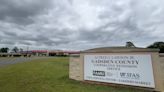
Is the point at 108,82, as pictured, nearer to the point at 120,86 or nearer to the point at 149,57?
the point at 120,86

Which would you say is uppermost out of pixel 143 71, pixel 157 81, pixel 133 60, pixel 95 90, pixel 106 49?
pixel 106 49

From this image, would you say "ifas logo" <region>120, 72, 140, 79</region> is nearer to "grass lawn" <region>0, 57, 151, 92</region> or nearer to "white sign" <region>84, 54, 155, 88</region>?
"white sign" <region>84, 54, 155, 88</region>

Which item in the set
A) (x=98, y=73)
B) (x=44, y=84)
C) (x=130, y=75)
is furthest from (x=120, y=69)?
(x=44, y=84)

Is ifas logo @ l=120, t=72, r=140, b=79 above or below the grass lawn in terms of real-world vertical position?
above

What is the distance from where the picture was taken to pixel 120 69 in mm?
7840

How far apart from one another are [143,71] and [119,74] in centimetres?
128

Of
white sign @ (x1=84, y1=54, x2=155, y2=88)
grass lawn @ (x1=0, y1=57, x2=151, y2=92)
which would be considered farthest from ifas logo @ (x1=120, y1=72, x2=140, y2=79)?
grass lawn @ (x1=0, y1=57, x2=151, y2=92)

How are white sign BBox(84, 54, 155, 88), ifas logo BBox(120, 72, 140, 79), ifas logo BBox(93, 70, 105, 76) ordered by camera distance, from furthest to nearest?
ifas logo BBox(93, 70, 105, 76)
ifas logo BBox(120, 72, 140, 79)
white sign BBox(84, 54, 155, 88)

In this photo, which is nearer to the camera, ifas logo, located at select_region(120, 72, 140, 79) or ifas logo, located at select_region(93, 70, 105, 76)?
ifas logo, located at select_region(120, 72, 140, 79)

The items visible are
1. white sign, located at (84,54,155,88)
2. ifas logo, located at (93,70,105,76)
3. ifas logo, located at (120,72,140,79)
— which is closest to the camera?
white sign, located at (84,54,155,88)

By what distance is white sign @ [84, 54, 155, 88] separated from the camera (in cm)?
701

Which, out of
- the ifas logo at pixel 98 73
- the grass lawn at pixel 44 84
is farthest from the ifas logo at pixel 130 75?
the ifas logo at pixel 98 73

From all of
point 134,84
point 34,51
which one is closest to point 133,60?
point 134,84

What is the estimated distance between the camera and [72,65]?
9.96 metres
